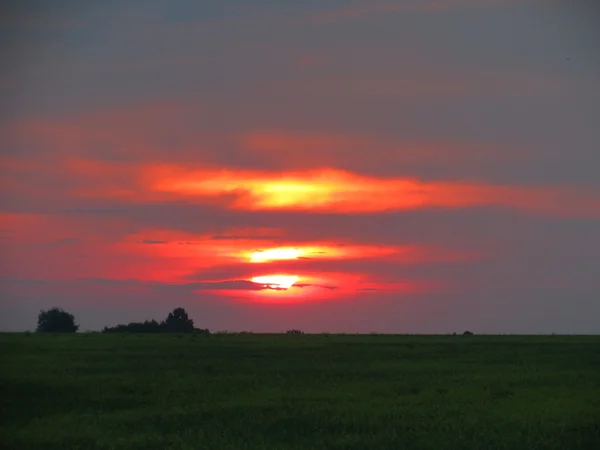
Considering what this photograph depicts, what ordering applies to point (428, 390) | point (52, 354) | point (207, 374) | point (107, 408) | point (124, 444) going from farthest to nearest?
point (52, 354) < point (207, 374) < point (428, 390) < point (107, 408) < point (124, 444)

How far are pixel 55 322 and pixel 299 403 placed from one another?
91862 mm

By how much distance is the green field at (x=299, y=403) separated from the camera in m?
21.2

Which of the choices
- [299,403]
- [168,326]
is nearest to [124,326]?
[168,326]

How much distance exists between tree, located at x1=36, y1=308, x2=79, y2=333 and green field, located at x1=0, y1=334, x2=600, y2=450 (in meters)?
70.8

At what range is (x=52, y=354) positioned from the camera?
47.2m

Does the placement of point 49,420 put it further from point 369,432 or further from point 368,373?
point 368,373

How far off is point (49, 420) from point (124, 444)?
4471mm

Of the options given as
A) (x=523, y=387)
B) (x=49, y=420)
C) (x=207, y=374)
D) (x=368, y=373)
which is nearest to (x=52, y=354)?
(x=207, y=374)

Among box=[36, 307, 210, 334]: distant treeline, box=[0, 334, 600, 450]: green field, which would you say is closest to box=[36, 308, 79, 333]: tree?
box=[36, 307, 210, 334]: distant treeline

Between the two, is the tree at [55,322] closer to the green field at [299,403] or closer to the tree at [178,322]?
the tree at [178,322]

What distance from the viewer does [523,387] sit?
30.6 meters

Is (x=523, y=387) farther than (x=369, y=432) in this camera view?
Yes

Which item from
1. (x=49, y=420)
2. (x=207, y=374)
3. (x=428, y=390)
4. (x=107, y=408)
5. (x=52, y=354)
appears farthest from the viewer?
(x=52, y=354)

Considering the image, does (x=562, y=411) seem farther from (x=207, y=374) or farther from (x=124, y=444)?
(x=207, y=374)
